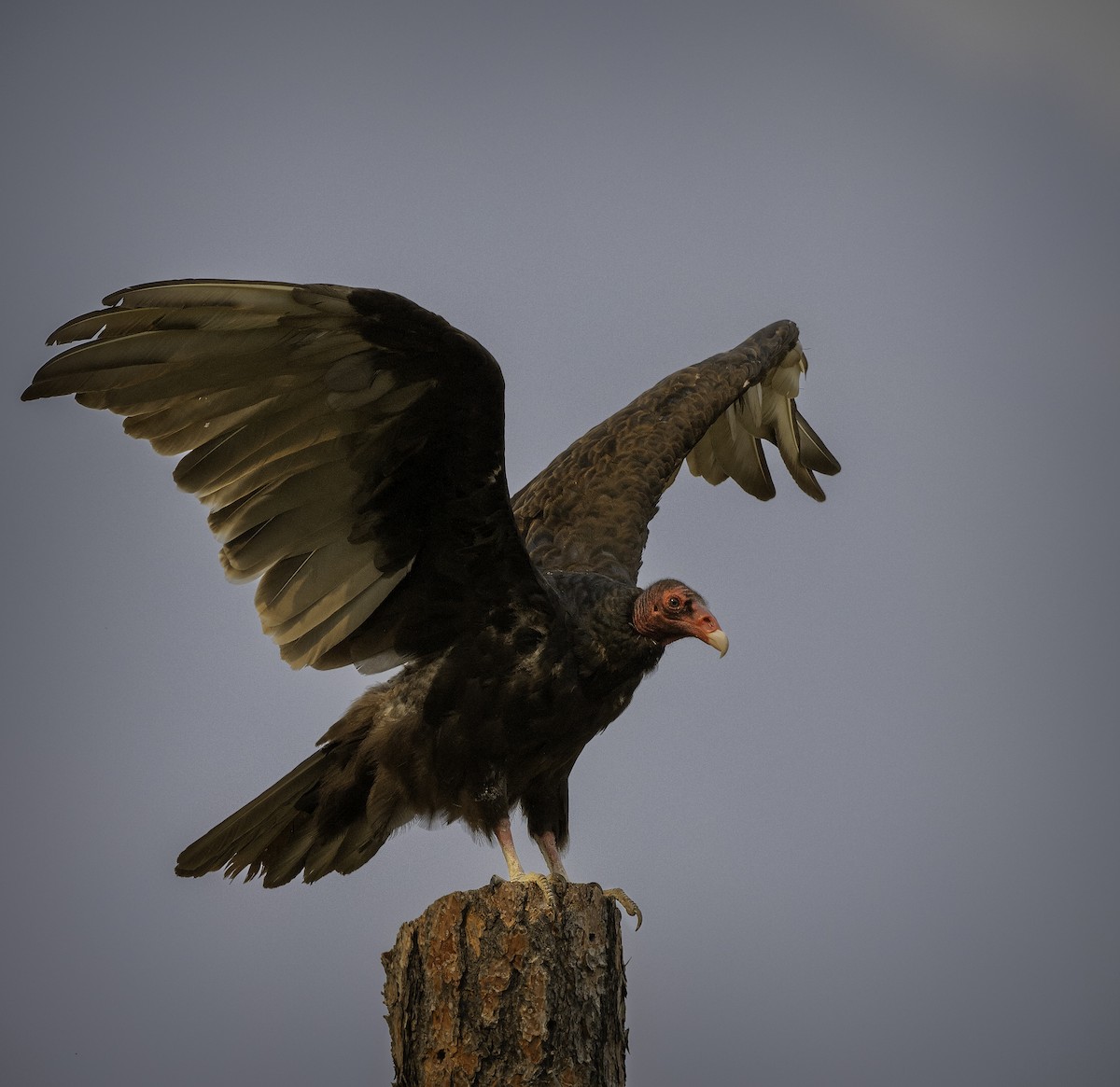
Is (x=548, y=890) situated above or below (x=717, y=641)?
below

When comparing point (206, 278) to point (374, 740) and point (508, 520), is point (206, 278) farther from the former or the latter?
point (374, 740)

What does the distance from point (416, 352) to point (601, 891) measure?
4.91 ft

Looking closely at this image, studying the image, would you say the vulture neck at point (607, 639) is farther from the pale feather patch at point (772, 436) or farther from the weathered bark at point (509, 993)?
the pale feather patch at point (772, 436)

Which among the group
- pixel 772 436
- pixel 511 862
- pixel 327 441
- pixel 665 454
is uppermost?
pixel 772 436

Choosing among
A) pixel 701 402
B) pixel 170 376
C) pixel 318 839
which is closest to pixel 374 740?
pixel 318 839

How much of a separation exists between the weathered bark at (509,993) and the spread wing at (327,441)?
102cm

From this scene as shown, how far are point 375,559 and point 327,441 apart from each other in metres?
0.41

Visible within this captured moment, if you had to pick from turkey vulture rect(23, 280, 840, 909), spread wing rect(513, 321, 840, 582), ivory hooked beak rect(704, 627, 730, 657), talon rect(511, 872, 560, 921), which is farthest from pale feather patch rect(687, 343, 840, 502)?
talon rect(511, 872, 560, 921)

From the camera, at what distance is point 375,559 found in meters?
4.05

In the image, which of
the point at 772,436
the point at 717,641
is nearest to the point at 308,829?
the point at 717,641

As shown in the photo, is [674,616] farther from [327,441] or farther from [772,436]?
[772,436]

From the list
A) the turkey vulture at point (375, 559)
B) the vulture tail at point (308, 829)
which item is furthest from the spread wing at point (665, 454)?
the vulture tail at point (308, 829)

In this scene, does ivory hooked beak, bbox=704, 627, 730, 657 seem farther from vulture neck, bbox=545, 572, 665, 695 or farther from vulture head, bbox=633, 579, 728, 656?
vulture neck, bbox=545, 572, 665, 695

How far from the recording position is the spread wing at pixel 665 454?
516 cm
